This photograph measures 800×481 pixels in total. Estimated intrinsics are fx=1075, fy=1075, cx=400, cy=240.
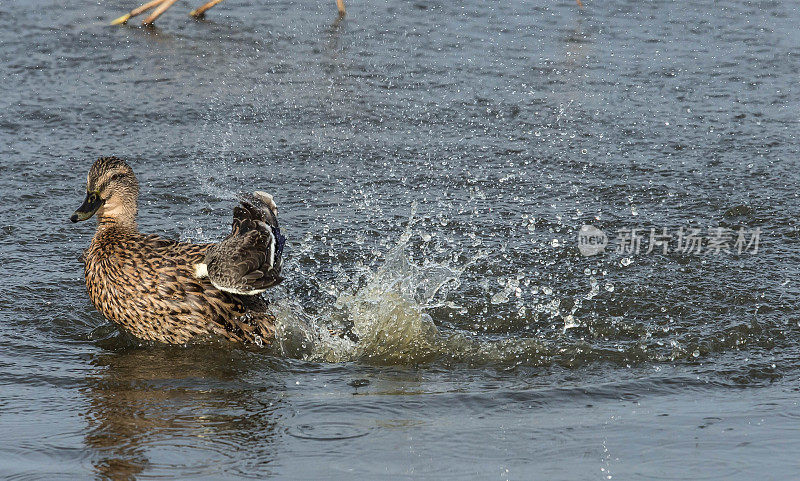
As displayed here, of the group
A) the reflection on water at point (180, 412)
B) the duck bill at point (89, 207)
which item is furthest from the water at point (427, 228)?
the duck bill at point (89, 207)

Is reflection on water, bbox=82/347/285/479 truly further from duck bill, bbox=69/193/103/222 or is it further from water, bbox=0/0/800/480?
duck bill, bbox=69/193/103/222

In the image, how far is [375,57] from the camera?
10.3 meters

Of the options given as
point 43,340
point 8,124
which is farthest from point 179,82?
point 43,340

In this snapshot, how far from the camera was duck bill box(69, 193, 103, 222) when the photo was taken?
5.56m

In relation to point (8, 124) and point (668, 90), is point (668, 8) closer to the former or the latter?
point (668, 90)

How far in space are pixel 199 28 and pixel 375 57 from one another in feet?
7.02

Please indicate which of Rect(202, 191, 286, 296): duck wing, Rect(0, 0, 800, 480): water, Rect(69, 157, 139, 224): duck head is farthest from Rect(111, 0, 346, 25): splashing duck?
Rect(202, 191, 286, 296): duck wing

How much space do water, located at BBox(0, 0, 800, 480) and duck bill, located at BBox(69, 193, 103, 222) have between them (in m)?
0.60

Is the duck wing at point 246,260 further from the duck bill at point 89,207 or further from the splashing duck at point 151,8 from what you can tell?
the splashing duck at point 151,8

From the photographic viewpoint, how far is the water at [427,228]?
14.1ft

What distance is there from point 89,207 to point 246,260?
105cm

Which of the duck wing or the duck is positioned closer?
the duck wing

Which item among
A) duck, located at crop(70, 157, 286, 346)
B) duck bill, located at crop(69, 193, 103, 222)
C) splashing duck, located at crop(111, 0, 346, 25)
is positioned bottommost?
duck, located at crop(70, 157, 286, 346)

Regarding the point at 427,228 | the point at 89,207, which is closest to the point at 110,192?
the point at 89,207
